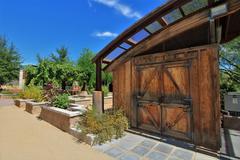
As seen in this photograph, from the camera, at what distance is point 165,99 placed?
4371mm

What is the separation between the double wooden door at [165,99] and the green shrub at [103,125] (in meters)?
0.73

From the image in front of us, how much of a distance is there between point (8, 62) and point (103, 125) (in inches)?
857

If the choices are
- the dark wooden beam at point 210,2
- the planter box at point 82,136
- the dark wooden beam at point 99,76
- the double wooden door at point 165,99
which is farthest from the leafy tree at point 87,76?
the dark wooden beam at point 210,2

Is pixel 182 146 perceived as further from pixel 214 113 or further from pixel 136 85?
pixel 136 85

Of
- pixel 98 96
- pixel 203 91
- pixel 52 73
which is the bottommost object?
pixel 98 96

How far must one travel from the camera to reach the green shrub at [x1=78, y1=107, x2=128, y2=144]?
4188mm

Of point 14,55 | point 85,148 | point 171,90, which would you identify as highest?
point 14,55

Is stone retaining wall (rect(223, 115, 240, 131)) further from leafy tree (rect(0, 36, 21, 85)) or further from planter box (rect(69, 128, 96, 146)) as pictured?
leafy tree (rect(0, 36, 21, 85))

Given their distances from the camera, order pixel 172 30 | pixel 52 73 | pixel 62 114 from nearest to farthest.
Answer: pixel 172 30, pixel 62 114, pixel 52 73

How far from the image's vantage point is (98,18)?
15.9 meters

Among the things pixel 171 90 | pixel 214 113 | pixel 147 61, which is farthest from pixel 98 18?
pixel 214 113

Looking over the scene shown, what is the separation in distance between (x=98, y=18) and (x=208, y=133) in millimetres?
15431

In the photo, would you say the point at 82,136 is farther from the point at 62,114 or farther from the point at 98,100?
the point at 62,114

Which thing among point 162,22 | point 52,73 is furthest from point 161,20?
point 52,73
